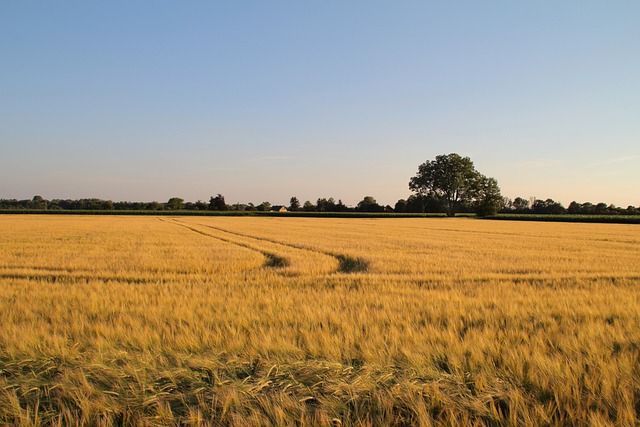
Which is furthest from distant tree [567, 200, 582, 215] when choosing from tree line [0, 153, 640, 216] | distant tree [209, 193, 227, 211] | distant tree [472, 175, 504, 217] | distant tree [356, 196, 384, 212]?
distant tree [209, 193, 227, 211]

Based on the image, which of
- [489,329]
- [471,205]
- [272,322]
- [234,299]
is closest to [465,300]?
[489,329]

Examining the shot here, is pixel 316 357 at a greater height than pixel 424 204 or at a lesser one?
lesser

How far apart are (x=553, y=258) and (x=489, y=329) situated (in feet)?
38.3

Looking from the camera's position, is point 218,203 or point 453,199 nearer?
point 453,199

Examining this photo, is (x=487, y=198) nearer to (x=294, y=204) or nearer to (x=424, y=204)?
(x=424, y=204)

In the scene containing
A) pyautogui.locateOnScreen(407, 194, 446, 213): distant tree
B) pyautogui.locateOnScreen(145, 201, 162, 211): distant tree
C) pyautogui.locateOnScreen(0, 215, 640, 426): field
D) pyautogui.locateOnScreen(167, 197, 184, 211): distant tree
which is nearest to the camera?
pyautogui.locateOnScreen(0, 215, 640, 426): field

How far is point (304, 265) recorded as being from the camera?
11.5m

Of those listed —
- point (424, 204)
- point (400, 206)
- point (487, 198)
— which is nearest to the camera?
point (487, 198)

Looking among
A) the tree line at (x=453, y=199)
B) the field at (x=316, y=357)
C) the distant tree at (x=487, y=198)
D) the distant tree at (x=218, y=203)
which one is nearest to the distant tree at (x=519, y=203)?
the tree line at (x=453, y=199)

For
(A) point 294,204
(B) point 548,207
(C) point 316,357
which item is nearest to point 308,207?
(A) point 294,204

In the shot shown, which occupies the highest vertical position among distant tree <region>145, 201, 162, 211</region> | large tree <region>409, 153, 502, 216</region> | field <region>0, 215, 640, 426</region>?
large tree <region>409, 153, 502, 216</region>

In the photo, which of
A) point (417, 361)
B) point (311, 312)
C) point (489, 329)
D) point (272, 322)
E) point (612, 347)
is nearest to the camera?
point (417, 361)

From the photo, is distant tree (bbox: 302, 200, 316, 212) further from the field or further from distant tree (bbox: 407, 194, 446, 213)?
the field

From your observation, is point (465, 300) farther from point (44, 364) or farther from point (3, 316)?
point (3, 316)
